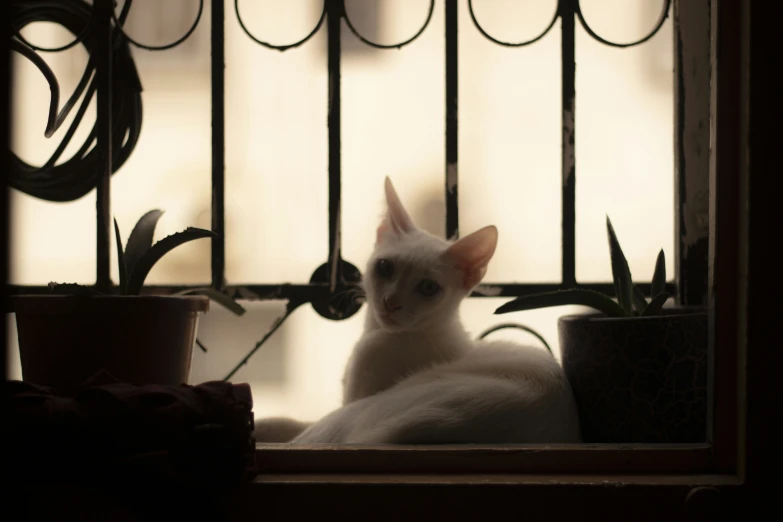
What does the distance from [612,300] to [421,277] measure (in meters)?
0.35

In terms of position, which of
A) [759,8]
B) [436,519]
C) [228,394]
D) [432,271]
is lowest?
[436,519]

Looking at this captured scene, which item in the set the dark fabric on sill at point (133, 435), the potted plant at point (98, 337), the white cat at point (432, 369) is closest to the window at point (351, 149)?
the white cat at point (432, 369)

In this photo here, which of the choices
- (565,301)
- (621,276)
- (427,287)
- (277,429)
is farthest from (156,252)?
(621,276)

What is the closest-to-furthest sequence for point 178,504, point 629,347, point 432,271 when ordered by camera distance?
point 178,504 → point 629,347 → point 432,271

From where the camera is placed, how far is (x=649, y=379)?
0.89m

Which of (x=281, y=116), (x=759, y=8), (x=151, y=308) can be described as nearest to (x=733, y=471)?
(x=759, y=8)

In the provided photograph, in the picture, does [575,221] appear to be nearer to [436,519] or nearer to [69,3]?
[436,519]

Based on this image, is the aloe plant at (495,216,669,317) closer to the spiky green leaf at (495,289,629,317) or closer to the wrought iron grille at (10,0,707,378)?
the spiky green leaf at (495,289,629,317)

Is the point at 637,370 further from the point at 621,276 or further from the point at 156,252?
the point at 156,252

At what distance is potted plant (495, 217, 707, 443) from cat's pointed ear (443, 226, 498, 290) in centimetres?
22

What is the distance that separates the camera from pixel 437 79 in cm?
123

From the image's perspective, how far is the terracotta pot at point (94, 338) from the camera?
888 mm

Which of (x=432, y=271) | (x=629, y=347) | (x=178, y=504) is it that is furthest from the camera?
(x=432, y=271)

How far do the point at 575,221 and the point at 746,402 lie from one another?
0.59 m
